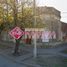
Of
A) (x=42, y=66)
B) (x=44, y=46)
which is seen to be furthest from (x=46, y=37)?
(x=42, y=66)

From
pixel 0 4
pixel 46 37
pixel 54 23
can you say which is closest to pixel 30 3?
pixel 0 4

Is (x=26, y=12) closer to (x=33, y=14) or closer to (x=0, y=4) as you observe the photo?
(x=33, y=14)

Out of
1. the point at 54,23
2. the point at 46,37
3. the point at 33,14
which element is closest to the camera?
the point at 33,14

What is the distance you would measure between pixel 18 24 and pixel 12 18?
1.86 metres

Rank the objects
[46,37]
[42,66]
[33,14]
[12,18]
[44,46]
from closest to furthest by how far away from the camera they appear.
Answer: [42,66] < [33,14] < [12,18] < [44,46] < [46,37]

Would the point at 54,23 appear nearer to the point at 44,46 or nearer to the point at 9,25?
the point at 44,46

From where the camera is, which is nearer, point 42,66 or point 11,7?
point 42,66

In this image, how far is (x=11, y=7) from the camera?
29.3 metres

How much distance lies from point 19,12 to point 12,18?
182 centimetres

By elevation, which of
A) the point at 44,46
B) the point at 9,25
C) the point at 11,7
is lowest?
the point at 44,46

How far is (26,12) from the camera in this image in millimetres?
28875

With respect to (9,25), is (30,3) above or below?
above

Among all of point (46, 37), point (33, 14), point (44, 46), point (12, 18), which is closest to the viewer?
point (33, 14)

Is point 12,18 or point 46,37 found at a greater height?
point 12,18
